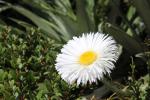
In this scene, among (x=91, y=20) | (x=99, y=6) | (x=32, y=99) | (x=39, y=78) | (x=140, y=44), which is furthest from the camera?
(x=99, y=6)

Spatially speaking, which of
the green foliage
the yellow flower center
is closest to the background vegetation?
the green foliage

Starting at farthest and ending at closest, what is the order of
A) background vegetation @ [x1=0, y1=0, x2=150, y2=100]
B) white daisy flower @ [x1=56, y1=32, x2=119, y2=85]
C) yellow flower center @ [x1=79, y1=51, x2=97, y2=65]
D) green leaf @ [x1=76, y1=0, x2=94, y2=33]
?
green leaf @ [x1=76, y1=0, x2=94, y2=33] < background vegetation @ [x1=0, y1=0, x2=150, y2=100] < yellow flower center @ [x1=79, y1=51, x2=97, y2=65] < white daisy flower @ [x1=56, y1=32, x2=119, y2=85]

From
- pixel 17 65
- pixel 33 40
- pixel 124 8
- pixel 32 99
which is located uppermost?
pixel 124 8

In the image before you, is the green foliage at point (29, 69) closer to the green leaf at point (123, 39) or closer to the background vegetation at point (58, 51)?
the background vegetation at point (58, 51)

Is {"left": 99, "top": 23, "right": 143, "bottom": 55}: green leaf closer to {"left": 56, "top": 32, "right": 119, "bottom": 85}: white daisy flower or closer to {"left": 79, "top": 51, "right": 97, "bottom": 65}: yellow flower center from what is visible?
{"left": 56, "top": 32, "right": 119, "bottom": 85}: white daisy flower

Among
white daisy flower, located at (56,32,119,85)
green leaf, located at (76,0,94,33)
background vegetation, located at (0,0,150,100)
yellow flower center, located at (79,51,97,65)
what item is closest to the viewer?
white daisy flower, located at (56,32,119,85)

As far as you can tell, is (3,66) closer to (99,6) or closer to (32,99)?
(32,99)

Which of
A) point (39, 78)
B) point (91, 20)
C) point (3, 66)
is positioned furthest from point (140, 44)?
point (3, 66)

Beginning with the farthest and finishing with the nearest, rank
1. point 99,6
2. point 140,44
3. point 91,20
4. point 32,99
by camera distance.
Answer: point 99,6 < point 91,20 < point 140,44 < point 32,99
